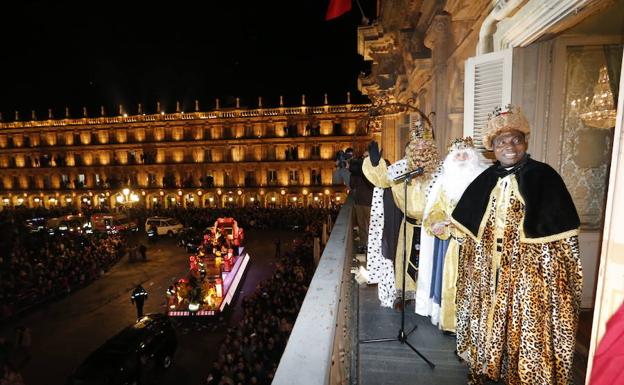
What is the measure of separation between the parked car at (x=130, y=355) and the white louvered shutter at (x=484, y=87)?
30.1 feet

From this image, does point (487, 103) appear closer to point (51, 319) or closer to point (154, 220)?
point (51, 319)

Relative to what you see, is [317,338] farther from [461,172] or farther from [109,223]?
[109,223]

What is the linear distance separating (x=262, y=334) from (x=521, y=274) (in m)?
8.31

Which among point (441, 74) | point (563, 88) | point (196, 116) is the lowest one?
point (563, 88)

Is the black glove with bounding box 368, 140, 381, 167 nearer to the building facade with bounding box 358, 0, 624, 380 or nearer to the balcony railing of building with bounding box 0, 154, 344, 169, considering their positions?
the building facade with bounding box 358, 0, 624, 380

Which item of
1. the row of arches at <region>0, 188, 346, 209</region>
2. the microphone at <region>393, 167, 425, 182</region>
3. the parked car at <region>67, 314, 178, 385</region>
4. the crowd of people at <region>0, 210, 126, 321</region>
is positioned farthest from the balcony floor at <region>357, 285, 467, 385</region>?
the row of arches at <region>0, 188, 346, 209</region>

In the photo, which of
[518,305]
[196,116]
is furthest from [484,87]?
[196,116]

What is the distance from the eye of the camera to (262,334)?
9.36 metres

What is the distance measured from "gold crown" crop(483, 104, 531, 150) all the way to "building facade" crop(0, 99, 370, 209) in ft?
115

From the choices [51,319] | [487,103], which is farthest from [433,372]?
[51,319]

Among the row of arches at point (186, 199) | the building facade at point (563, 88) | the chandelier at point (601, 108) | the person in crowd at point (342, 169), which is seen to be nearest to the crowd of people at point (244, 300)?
the person in crowd at point (342, 169)

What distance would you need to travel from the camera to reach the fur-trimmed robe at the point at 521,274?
2.28m

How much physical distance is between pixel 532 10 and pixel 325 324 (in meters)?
3.26

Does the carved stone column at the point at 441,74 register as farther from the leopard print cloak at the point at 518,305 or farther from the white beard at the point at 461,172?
the leopard print cloak at the point at 518,305
